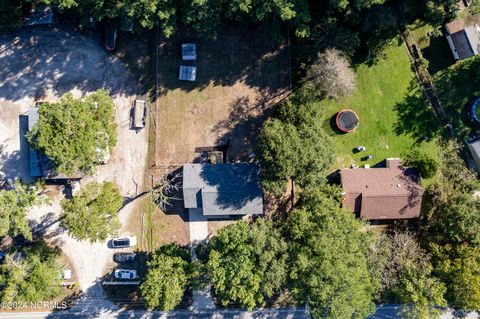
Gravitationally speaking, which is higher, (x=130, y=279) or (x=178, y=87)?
(x=178, y=87)

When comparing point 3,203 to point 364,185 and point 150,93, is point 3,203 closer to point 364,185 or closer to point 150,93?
point 150,93

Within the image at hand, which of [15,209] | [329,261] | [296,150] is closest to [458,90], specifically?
[296,150]

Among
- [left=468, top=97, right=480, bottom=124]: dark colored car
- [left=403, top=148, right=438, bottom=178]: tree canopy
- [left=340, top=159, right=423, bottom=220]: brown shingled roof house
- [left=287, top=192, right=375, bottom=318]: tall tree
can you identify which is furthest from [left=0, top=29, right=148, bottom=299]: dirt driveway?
[left=468, top=97, right=480, bottom=124]: dark colored car

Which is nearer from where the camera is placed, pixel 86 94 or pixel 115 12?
pixel 115 12

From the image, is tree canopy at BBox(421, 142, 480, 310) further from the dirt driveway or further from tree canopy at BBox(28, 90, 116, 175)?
tree canopy at BBox(28, 90, 116, 175)

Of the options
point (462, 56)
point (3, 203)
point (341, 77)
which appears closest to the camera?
point (3, 203)

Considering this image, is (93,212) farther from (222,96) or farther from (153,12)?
(153,12)

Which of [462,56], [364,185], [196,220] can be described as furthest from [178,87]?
[462,56]
